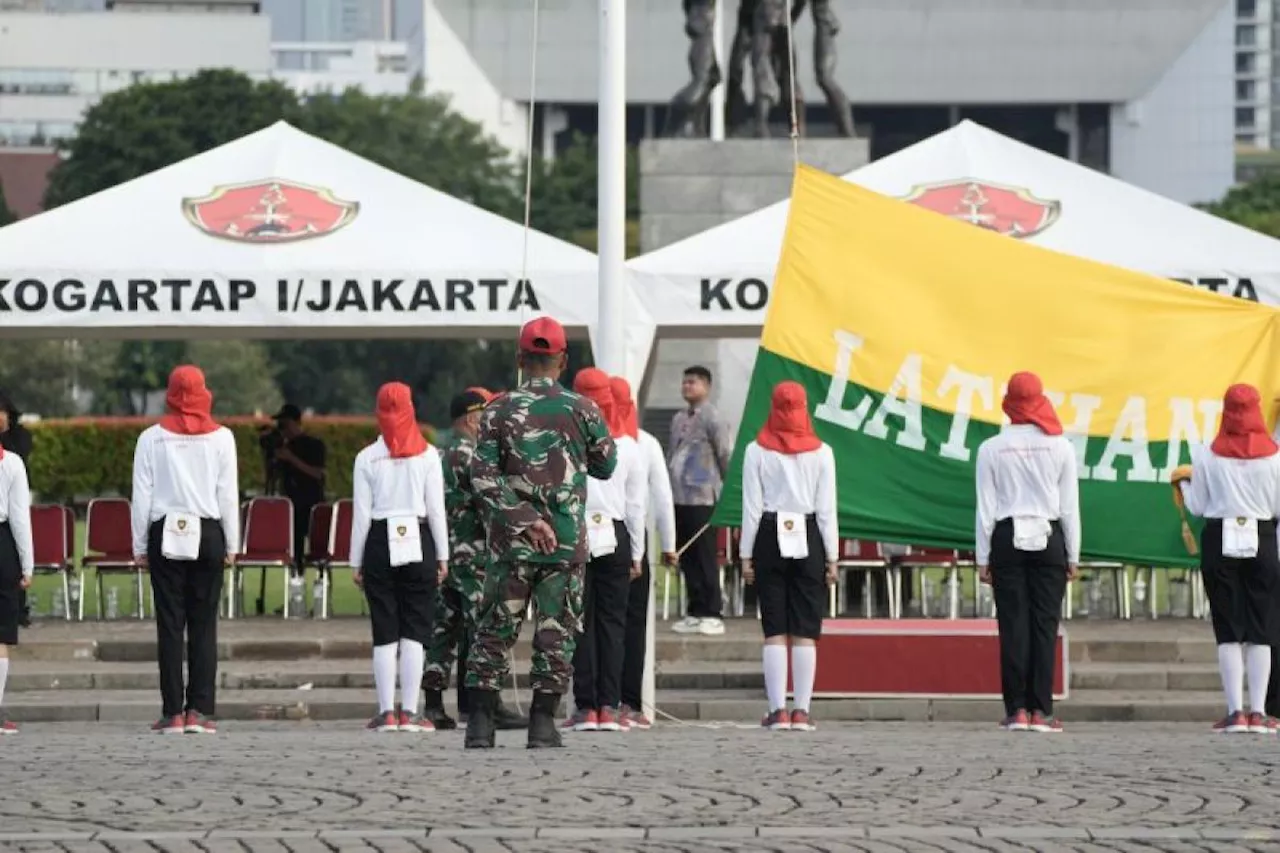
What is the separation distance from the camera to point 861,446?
55.1ft

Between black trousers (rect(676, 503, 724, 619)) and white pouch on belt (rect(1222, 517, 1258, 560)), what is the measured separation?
574 cm

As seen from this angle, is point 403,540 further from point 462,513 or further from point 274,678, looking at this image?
point 274,678

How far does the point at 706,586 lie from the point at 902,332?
12.9 feet

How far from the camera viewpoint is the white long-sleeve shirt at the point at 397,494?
15.0m

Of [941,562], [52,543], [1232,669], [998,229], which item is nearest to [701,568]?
[941,562]

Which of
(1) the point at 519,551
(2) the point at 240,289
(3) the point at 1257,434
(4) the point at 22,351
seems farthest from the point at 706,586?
(4) the point at 22,351

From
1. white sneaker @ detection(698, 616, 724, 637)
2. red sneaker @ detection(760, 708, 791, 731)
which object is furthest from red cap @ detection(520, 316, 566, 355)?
white sneaker @ detection(698, 616, 724, 637)

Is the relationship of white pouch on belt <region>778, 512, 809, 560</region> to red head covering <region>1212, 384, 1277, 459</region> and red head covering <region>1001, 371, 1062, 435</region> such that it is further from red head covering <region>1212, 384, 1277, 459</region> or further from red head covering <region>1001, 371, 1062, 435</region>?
red head covering <region>1212, 384, 1277, 459</region>

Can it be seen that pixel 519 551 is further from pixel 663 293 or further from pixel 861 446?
pixel 663 293

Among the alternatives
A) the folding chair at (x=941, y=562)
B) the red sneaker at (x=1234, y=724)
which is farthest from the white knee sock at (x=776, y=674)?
the folding chair at (x=941, y=562)

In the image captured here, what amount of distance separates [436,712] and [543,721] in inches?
138

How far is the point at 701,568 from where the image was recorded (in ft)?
67.4

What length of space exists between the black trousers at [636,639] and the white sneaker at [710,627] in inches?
153

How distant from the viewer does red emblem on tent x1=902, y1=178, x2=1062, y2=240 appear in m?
20.3
